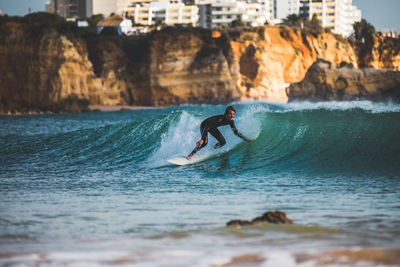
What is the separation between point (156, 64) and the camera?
2264 inches

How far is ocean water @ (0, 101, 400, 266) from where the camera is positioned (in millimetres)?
4875

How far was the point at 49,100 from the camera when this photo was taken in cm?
4716

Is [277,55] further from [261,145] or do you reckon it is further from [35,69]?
[261,145]

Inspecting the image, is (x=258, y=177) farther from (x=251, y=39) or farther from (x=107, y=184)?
(x=251, y=39)

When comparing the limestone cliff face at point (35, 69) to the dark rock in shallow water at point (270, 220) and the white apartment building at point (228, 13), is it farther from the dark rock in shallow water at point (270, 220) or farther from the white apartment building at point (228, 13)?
the white apartment building at point (228, 13)

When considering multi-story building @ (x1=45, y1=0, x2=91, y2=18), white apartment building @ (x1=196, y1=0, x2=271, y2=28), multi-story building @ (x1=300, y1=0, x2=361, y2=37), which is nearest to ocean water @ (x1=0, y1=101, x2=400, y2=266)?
white apartment building @ (x1=196, y1=0, x2=271, y2=28)

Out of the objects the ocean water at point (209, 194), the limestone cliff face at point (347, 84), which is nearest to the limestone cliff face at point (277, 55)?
the limestone cliff face at point (347, 84)

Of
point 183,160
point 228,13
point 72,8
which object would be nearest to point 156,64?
point 183,160

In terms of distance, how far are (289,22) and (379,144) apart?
9133cm

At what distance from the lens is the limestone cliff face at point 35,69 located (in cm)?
4581

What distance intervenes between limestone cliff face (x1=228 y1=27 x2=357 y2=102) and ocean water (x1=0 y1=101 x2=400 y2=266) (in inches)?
2107

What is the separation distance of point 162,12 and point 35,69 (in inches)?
2775

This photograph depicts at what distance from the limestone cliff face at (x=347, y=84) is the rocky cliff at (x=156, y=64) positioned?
16635 millimetres

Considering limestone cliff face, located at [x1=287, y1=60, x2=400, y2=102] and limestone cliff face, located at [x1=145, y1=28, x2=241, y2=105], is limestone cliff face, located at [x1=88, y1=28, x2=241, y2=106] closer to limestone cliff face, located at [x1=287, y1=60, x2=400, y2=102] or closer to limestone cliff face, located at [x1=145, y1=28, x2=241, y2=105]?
limestone cliff face, located at [x1=145, y1=28, x2=241, y2=105]
